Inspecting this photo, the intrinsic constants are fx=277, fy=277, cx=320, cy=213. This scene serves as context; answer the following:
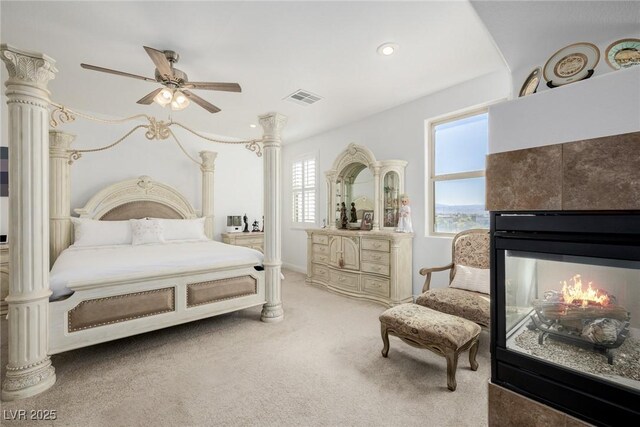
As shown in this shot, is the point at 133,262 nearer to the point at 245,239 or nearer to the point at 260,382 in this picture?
the point at 260,382

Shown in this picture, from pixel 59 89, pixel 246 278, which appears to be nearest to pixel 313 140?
pixel 246 278

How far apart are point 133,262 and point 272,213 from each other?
1491 mm

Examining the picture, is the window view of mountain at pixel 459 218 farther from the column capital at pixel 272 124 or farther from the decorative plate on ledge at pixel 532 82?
the column capital at pixel 272 124

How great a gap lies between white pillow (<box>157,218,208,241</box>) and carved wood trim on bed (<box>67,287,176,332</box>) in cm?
187

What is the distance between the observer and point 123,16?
2.28m

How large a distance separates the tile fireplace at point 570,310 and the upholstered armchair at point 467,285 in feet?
3.78

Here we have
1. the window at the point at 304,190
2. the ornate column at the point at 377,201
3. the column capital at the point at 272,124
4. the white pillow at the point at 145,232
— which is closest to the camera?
the column capital at the point at 272,124

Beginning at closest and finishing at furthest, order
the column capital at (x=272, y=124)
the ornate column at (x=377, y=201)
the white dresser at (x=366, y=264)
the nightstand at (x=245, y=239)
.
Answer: the column capital at (x=272, y=124), the white dresser at (x=366, y=264), the ornate column at (x=377, y=201), the nightstand at (x=245, y=239)

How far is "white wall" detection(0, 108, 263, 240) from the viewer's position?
4453mm

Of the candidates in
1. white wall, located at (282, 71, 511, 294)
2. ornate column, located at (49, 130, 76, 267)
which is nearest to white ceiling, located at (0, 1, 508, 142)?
white wall, located at (282, 71, 511, 294)

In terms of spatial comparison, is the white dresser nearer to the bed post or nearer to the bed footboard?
the bed post

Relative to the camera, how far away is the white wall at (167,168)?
4.45 meters

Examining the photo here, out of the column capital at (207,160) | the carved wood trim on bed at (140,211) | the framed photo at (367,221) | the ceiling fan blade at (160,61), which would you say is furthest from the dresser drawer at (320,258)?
the ceiling fan blade at (160,61)

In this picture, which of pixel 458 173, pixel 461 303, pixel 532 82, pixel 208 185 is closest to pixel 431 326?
pixel 461 303
